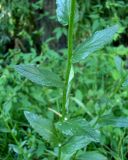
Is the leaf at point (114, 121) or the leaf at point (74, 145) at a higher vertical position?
Result: the leaf at point (114, 121)

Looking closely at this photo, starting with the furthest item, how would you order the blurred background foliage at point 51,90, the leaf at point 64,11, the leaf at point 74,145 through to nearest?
the blurred background foliage at point 51,90, the leaf at point 74,145, the leaf at point 64,11

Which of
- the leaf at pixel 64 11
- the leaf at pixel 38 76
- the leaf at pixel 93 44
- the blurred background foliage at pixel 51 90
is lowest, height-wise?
the blurred background foliage at pixel 51 90

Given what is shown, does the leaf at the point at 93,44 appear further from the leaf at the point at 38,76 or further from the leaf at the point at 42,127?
the leaf at the point at 42,127

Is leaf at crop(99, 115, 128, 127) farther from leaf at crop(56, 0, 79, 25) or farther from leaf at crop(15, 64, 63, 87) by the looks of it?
leaf at crop(56, 0, 79, 25)

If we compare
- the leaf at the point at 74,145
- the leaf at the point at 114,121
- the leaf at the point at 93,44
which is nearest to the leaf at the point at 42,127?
the leaf at the point at 74,145

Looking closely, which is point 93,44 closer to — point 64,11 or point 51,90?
point 64,11

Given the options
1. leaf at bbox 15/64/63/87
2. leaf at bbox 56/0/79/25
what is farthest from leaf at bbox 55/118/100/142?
leaf at bbox 56/0/79/25

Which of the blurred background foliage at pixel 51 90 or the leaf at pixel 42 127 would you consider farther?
the blurred background foliage at pixel 51 90

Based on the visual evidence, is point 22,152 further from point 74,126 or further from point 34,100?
point 34,100
